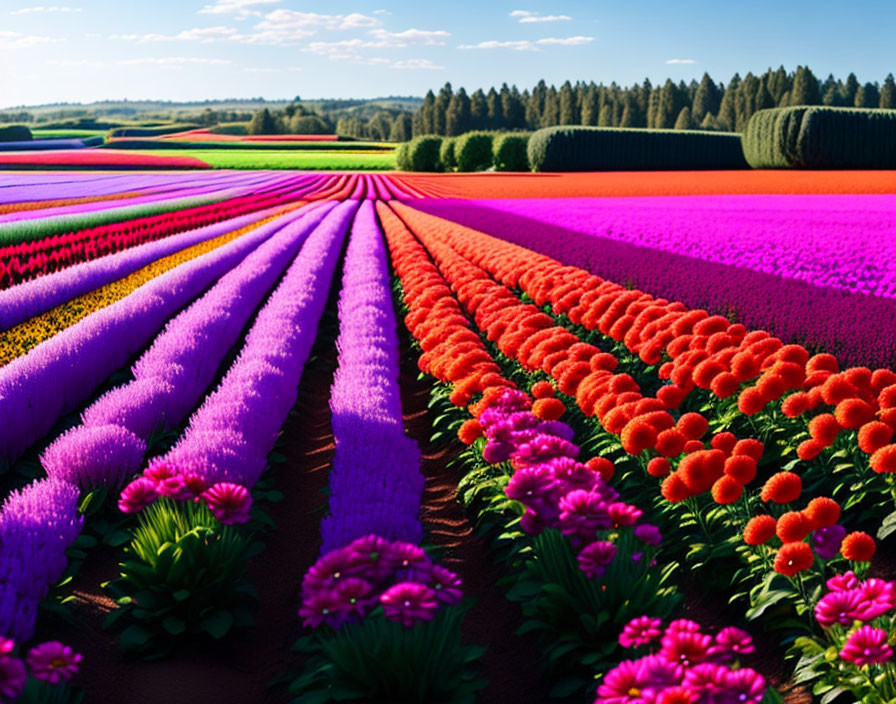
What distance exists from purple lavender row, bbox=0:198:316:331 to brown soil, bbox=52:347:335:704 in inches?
217

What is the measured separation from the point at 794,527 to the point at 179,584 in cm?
242

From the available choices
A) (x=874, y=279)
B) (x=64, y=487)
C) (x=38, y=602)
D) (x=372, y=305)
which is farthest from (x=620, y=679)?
(x=874, y=279)

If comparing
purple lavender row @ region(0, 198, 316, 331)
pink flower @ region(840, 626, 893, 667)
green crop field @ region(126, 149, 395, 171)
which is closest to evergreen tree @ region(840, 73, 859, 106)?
green crop field @ region(126, 149, 395, 171)

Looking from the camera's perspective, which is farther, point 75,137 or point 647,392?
point 75,137

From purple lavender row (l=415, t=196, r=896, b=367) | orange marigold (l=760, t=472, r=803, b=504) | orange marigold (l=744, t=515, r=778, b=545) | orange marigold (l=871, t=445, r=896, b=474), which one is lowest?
orange marigold (l=744, t=515, r=778, b=545)

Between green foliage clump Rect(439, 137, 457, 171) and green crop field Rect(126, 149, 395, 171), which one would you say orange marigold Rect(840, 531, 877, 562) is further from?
green crop field Rect(126, 149, 395, 171)

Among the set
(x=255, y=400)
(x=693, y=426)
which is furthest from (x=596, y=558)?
(x=255, y=400)

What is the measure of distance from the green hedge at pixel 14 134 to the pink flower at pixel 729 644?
355 ft

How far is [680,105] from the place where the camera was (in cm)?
Answer: 8981

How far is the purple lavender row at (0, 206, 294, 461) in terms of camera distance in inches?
225

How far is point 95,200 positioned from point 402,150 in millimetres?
39653

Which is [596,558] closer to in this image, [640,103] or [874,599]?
[874,599]

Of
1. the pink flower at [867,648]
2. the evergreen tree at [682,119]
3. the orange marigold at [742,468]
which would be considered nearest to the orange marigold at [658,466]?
the orange marigold at [742,468]

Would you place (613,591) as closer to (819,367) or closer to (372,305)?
(819,367)
